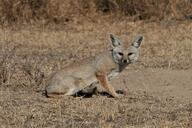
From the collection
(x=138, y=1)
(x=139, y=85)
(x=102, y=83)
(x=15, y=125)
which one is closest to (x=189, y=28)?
(x=138, y=1)

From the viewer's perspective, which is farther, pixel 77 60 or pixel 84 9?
pixel 84 9

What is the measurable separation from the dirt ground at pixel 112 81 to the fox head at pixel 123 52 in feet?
1.71

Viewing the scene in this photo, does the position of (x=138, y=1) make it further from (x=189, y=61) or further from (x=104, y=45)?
(x=189, y=61)

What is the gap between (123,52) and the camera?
9.65 m

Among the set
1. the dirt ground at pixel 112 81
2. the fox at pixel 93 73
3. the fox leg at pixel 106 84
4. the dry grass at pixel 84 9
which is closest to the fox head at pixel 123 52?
the fox at pixel 93 73

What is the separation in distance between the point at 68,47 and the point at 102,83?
5420 millimetres

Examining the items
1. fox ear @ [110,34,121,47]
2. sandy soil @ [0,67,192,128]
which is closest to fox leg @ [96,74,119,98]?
sandy soil @ [0,67,192,128]

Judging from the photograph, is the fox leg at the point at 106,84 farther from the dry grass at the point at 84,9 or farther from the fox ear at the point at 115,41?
the dry grass at the point at 84,9

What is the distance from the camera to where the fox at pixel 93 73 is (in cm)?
930

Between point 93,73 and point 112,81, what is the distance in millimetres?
1516

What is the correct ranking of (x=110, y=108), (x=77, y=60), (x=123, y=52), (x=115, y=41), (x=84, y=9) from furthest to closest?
(x=84, y=9) → (x=77, y=60) → (x=115, y=41) → (x=123, y=52) → (x=110, y=108)

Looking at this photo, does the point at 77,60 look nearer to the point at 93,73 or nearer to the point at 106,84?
the point at 93,73

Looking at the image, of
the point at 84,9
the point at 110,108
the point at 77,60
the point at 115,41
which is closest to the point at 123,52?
the point at 115,41

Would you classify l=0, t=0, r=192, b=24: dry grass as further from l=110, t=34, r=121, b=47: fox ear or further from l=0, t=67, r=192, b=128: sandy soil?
l=110, t=34, r=121, b=47: fox ear
